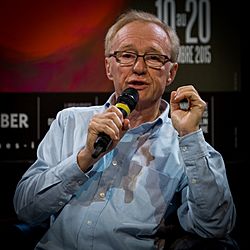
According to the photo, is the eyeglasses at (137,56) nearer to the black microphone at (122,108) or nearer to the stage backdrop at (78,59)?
the black microphone at (122,108)

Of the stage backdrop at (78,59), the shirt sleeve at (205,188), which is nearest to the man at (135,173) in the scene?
the shirt sleeve at (205,188)

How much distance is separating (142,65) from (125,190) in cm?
43

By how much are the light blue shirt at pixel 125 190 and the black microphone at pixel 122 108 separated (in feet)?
0.65

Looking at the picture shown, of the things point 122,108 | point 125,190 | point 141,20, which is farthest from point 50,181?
point 141,20

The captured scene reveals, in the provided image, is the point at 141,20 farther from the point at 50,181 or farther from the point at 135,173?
the point at 50,181

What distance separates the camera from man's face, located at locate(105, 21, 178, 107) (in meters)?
1.81

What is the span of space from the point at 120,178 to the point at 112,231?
0.61ft

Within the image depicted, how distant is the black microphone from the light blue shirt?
198 mm

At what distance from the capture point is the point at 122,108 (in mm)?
1557

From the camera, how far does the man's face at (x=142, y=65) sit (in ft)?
5.95

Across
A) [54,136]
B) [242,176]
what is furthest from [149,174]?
[242,176]

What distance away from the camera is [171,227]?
1854 millimetres

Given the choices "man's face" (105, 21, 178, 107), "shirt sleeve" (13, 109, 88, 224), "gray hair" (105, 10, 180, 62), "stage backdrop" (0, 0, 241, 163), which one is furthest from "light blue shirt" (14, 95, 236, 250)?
"stage backdrop" (0, 0, 241, 163)

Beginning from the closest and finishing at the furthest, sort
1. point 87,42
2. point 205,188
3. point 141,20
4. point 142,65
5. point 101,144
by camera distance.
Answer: point 101,144 < point 205,188 < point 142,65 < point 141,20 < point 87,42
